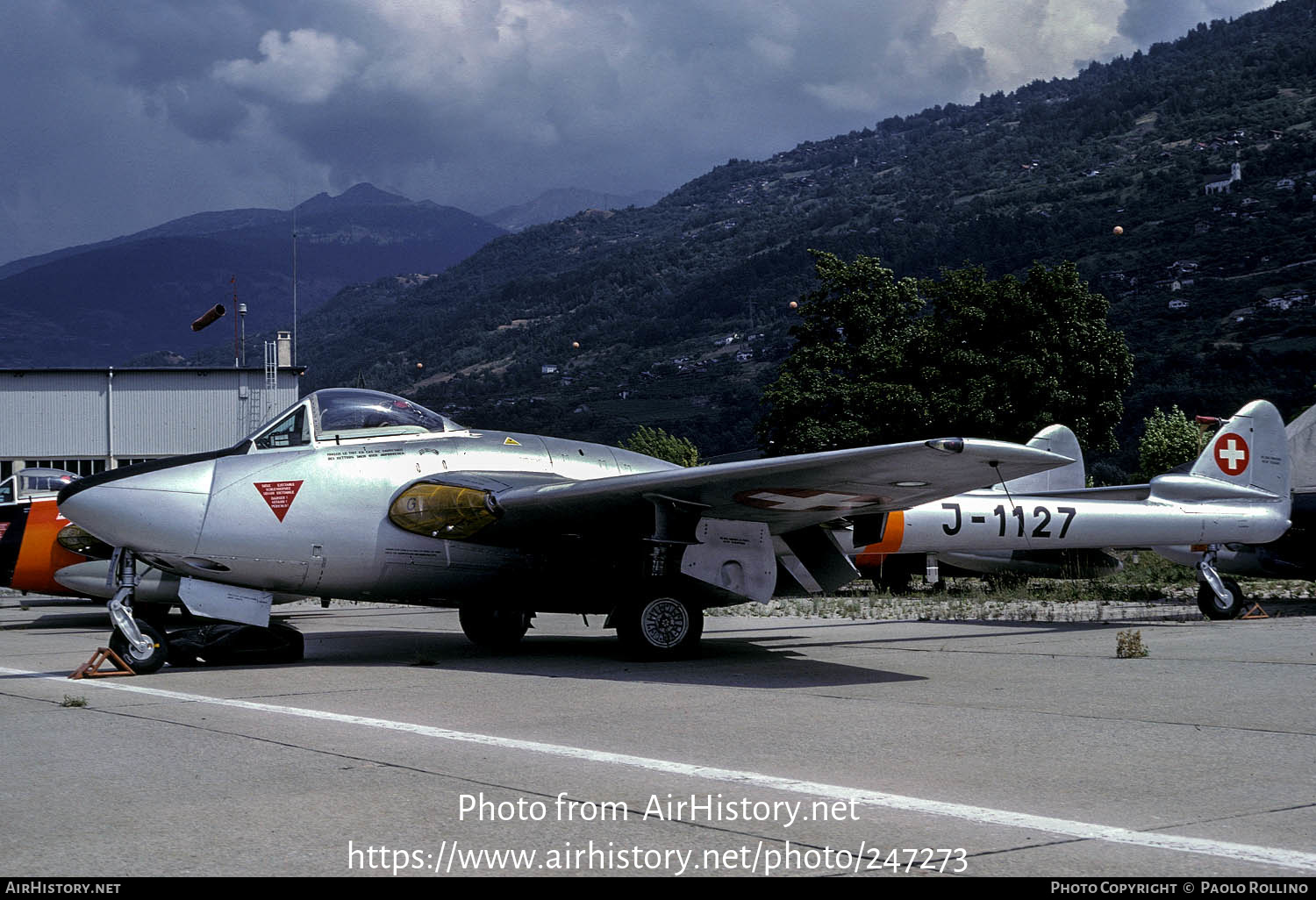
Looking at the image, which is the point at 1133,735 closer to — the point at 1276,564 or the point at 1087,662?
the point at 1087,662

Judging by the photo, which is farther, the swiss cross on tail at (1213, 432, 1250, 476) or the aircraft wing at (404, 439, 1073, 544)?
the swiss cross on tail at (1213, 432, 1250, 476)

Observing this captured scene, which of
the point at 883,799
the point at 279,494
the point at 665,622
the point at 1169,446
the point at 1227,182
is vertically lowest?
the point at 883,799

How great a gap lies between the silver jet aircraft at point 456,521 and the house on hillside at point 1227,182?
147308 millimetres

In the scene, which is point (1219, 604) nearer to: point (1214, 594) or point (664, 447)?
point (1214, 594)

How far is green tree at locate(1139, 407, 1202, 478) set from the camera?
49.1 m

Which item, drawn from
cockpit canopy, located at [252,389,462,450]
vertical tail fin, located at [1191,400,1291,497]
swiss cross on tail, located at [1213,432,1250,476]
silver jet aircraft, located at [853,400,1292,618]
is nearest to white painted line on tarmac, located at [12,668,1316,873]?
cockpit canopy, located at [252,389,462,450]

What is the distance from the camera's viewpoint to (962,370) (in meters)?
36.2

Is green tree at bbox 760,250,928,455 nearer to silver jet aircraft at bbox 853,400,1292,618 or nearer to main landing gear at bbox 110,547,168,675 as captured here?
silver jet aircraft at bbox 853,400,1292,618

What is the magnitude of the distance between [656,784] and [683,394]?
5399 inches

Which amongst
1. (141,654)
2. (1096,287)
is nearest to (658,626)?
(141,654)

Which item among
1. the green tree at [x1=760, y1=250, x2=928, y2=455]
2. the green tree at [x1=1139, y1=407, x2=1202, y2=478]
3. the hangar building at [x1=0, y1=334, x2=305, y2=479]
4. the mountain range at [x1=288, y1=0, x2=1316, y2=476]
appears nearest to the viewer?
the green tree at [x1=760, y1=250, x2=928, y2=455]

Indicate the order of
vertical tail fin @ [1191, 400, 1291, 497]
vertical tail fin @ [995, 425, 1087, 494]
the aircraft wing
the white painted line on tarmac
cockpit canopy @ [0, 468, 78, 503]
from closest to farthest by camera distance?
the white painted line on tarmac → the aircraft wing → vertical tail fin @ [995, 425, 1087, 494] → vertical tail fin @ [1191, 400, 1291, 497] → cockpit canopy @ [0, 468, 78, 503]

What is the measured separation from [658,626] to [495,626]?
8.34ft

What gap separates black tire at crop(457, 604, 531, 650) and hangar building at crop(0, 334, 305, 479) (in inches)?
1473
